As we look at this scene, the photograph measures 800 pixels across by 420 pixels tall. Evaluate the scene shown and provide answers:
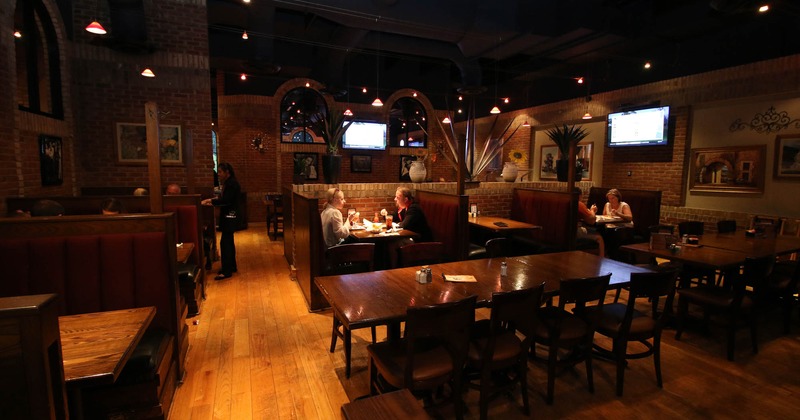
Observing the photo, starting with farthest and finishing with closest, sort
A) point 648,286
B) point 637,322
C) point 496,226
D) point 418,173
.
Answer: point 418,173
point 496,226
point 637,322
point 648,286

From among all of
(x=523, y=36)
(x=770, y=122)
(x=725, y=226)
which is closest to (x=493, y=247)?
(x=725, y=226)

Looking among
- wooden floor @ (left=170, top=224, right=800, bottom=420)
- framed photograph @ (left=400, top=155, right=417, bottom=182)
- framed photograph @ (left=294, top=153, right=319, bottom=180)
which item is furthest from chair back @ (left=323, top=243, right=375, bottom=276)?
framed photograph @ (left=400, top=155, right=417, bottom=182)

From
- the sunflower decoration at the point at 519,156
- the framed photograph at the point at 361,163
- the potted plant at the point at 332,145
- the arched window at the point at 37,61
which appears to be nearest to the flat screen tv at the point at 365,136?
the framed photograph at the point at 361,163

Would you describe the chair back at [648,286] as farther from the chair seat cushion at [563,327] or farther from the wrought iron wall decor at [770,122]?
the wrought iron wall decor at [770,122]

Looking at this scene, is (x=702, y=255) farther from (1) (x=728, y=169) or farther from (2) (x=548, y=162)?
(2) (x=548, y=162)

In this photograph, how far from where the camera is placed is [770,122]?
20.9 feet

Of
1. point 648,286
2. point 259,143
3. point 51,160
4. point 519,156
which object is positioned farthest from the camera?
point 519,156

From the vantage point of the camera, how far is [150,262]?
263 centimetres

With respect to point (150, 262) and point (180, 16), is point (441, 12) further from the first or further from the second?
point (150, 262)

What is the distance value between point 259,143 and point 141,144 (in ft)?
15.3

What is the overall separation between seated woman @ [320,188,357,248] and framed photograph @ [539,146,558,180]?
314 inches

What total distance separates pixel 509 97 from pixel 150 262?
11.1 metres

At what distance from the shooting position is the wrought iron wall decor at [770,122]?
6.17 meters

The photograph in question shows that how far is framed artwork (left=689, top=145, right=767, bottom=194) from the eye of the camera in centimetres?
655
